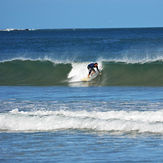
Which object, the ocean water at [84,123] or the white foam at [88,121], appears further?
the white foam at [88,121]

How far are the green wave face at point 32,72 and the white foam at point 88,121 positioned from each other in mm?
9990

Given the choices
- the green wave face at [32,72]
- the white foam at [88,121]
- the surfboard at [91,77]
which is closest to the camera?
the white foam at [88,121]

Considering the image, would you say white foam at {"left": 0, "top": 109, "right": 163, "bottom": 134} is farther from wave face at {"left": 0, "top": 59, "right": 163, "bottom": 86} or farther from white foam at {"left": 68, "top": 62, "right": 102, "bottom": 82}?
white foam at {"left": 68, "top": 62, "right": 102, "bottom": 82}

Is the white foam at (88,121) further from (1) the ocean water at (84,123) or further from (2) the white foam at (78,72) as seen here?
(2) the white foam at (78,72)

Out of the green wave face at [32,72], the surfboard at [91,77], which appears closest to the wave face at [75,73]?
the green wave face at [32,72]

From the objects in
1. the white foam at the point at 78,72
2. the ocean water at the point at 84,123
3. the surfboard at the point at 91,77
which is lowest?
the ocean water at the point at 84,123

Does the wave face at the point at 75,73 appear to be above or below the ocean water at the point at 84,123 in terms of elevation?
above

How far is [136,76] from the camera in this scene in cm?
2373

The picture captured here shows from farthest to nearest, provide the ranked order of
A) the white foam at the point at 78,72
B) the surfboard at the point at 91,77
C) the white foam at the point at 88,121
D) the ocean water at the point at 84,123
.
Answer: the white foam at the point at 78,72 < the surfboard at the point at 91,77 < the white foam at the point at 88,121 < the ocean water at the point at 84,123

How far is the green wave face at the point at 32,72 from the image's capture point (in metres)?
23.8

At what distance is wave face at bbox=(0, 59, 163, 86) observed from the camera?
2233cm

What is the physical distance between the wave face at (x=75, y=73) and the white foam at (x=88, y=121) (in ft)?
27.8

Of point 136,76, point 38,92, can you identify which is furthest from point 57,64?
point 38,92

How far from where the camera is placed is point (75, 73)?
A: 86.2ft
